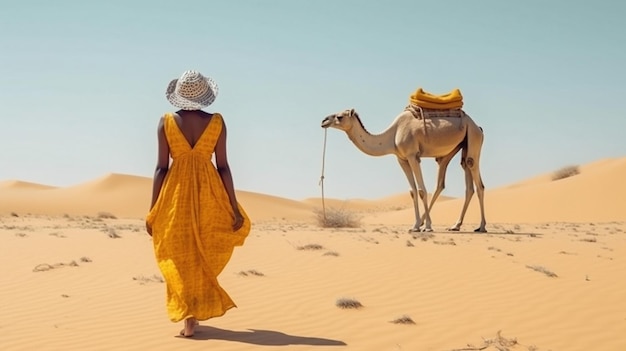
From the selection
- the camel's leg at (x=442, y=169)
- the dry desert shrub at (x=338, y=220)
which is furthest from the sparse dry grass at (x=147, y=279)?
the dry desert shrub at (x=338, y=220)

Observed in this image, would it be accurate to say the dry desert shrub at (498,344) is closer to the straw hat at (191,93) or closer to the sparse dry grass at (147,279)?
the straw hat at (191,93)

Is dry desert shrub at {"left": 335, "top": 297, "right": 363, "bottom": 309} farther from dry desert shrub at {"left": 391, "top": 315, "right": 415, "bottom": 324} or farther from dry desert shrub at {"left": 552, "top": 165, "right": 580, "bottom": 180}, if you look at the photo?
dry desert shrub at {"left": 552, "top": 165, "right": 580, "bottom": 180}

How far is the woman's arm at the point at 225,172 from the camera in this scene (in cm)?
658

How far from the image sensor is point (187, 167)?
6.51 metres

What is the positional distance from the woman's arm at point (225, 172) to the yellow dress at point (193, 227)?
1.7 inches

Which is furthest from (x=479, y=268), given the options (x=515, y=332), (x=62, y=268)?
(x=62, y=268)

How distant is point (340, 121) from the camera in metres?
18.2

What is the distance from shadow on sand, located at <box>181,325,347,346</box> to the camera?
639 centimetres

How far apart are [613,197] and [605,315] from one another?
112 ft

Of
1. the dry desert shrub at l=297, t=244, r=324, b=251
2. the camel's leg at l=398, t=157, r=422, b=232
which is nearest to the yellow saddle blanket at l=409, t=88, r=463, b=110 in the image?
the camel's leg at l=398, t=157, r=422, b=232

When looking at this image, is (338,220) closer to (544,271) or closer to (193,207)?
(544,271)

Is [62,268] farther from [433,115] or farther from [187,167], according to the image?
[433,115]

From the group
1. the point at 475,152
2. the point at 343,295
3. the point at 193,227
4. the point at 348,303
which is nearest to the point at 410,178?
the point at 475,152

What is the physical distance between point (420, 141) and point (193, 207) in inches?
457
